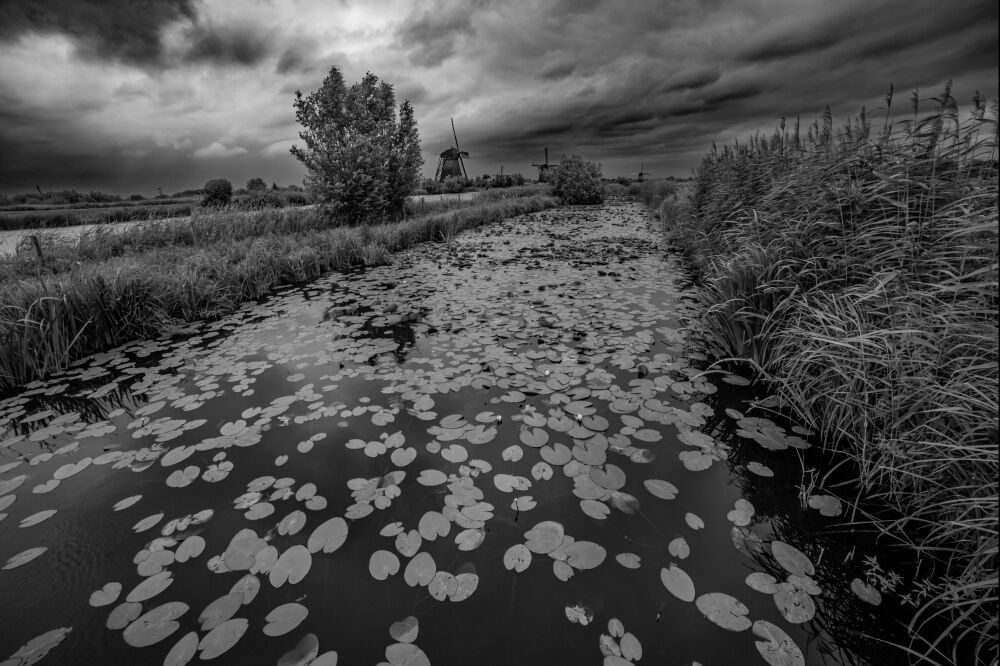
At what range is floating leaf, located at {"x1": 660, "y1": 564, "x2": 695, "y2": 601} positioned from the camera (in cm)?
188

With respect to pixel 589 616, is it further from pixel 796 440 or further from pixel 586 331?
pixel 586 331

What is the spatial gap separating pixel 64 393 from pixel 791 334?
24.4 feet

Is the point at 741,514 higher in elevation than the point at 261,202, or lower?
lower

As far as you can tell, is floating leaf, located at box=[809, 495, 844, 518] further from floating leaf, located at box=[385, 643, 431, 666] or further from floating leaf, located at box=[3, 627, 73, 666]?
floating leaf, located at box=[3, 627, 73, 666]

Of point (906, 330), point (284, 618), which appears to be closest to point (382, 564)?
point (284, 618)

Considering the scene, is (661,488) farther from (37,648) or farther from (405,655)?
(37,648)

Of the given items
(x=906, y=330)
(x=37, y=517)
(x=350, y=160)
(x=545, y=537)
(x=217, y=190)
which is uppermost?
(x=217, y=190)

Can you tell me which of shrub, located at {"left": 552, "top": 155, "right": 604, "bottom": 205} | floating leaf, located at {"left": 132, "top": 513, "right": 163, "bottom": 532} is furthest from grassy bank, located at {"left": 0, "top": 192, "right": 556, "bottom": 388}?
shrub, located at {"left": 552, "top": 155, "right": 604, "bottom": 205}

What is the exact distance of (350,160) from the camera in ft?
44.9

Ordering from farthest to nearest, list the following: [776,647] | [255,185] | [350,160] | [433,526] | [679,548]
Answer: [255,185] → [350,160] → [433,526] → [679,548] → [776,647]

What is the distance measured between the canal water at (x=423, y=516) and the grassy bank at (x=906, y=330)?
337 mm

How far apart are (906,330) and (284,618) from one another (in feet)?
12.7

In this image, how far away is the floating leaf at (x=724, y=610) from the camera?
174cm

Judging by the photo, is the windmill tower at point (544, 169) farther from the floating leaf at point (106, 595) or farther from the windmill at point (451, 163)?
the floating leaf at point (106, 595)
